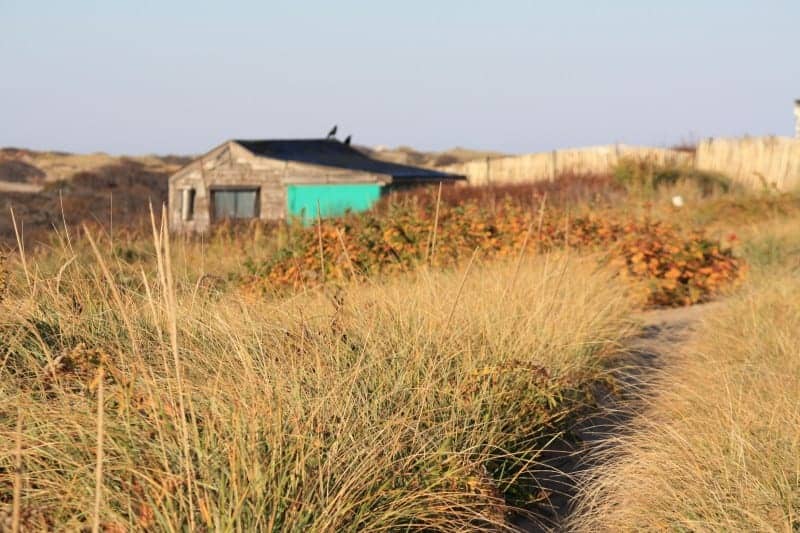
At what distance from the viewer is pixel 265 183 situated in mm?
27969

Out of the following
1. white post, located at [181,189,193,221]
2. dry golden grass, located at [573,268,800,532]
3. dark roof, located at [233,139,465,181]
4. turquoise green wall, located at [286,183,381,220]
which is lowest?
white post, located at [181,189,193,221]

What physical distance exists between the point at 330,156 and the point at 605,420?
24.9 m

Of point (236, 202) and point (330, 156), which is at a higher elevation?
point (330, 156)

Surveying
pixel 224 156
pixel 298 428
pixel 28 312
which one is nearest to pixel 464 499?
pixel 298 428

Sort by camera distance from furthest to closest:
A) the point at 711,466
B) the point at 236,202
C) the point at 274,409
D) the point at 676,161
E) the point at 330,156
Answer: the point at 330,156 < the point at 676,161 < the point at 236,202 < the point at 711,466 < the point at 274,409

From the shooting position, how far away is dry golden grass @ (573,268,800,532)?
151 inches

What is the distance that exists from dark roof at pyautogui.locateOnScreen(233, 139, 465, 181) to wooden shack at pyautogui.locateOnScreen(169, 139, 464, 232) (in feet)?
0.13

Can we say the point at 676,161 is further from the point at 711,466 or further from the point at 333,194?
the point at 711,466

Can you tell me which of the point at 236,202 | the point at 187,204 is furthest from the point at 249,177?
the point at 187,204

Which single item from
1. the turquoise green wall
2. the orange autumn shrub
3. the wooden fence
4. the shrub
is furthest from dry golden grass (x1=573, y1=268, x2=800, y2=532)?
the wooden fence

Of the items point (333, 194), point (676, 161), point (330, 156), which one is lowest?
point (333, 194)

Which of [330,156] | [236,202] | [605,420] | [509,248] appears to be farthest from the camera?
[330,156]

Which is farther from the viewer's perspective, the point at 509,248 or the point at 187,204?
the point at 187,204

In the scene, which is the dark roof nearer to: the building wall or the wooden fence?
the building wall
